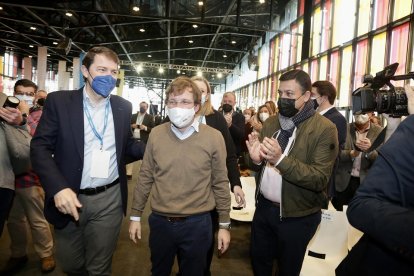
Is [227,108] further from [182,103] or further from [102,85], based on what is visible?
[102,85]

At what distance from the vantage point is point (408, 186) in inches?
33.3

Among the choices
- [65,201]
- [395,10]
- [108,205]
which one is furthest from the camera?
[395,10]

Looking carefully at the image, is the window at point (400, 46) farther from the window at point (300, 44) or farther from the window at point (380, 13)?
the window at point (300, 44)

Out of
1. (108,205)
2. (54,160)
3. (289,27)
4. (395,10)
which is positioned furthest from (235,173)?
(289,27)

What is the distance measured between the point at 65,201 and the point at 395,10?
7.00m

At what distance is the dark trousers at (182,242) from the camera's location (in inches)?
76.9

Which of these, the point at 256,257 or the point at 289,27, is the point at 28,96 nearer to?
the point at 256,257

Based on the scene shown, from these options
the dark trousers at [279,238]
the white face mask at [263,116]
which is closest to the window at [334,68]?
the white face mask at [263,116]

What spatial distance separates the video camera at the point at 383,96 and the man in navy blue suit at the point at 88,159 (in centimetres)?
Result: 139

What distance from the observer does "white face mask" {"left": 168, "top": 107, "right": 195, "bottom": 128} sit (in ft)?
6.48

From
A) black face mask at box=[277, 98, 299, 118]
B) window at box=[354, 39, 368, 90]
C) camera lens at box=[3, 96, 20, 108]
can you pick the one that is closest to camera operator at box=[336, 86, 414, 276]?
black face mask at box=[277, 98, 299, 118]

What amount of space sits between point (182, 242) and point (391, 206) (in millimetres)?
1378

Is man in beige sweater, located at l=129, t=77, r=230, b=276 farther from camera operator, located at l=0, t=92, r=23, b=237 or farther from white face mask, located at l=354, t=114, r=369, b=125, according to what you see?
white face mask, located at l=354, t=114, r=369, b=125

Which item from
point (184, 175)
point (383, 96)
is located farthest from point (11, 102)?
point (383, 96)
